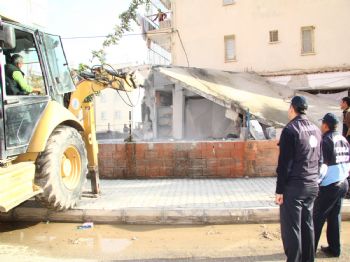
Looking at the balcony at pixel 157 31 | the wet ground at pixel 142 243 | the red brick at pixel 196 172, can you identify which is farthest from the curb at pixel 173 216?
the balcony at pixel 157 31

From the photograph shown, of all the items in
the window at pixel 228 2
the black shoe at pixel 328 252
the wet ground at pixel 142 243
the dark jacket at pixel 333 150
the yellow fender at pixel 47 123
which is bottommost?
the wet ground at pixel 142 243

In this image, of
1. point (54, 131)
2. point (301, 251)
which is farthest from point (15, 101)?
point (301, 251)

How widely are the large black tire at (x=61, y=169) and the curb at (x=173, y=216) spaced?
11.3 inches

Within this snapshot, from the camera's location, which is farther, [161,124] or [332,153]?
[161,124]

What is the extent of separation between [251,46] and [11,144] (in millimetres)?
16610

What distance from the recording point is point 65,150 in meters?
6.61

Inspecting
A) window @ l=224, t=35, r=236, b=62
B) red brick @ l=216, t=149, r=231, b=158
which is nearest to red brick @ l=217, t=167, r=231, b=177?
red brick @ l=216, t=149, r=231, b=158

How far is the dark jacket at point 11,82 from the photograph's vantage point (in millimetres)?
5508

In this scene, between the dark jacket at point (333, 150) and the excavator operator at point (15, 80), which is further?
the excavator operator at point (15, 80)

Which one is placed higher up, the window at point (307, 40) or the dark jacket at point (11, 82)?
the window at point (307, 40)

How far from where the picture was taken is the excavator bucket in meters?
5.04

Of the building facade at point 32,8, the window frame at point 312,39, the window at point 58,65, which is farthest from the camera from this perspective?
the window frame at point 312,39

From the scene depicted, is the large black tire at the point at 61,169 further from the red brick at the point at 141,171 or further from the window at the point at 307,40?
the window at the point at 307,40

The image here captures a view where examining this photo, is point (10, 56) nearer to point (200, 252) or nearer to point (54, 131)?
point (54, 131)
